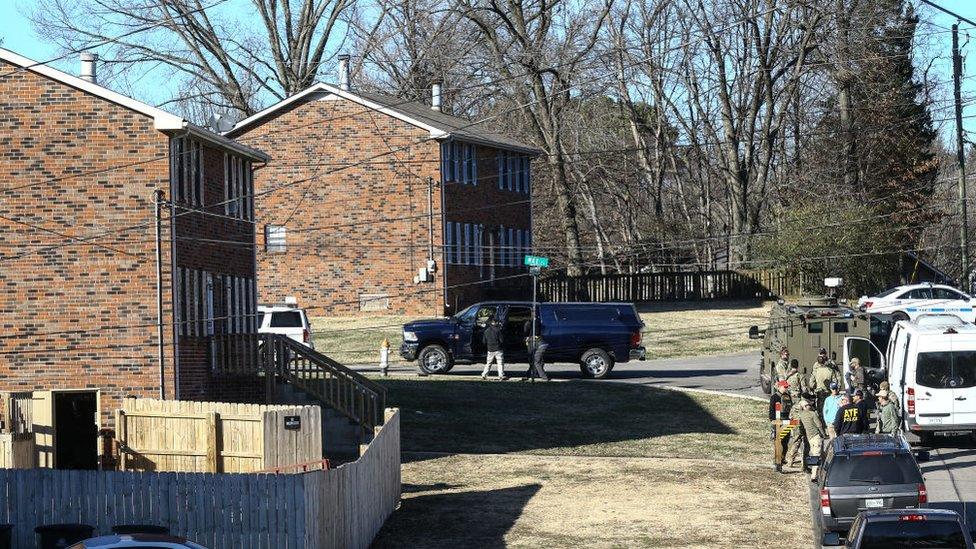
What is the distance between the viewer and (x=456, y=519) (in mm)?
22656

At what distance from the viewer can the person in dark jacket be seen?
25.3 m

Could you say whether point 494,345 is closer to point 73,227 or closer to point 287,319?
point 287,319

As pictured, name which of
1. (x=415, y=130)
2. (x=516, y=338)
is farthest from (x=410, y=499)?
(x=415, y=130)

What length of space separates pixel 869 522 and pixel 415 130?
122 ft

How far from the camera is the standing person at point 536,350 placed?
37688mm

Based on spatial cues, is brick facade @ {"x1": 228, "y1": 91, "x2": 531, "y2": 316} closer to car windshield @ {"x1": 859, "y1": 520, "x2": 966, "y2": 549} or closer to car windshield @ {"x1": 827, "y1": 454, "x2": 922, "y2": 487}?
car windshield @ {"x1": 827, "y1": 454, "x2": 922, "y2": 487}

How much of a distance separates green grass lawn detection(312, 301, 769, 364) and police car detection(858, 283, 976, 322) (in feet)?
14.2

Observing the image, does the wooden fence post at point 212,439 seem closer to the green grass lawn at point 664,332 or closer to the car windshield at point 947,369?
the car windshield at point 947,369

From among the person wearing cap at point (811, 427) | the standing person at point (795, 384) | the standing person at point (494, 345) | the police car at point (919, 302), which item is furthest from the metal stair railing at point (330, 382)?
the police car at point (919, 302)

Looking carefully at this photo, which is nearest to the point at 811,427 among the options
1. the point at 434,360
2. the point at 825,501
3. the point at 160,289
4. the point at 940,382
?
the point at 940,382

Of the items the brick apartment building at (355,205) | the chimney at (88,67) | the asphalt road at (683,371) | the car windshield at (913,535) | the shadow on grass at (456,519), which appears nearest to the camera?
the car windshield at (913,535)

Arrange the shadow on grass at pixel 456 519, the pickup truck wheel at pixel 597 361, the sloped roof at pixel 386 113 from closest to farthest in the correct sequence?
the shadow on grass at pixel 456 519 < the pickup truck wheel at pixel 597 361 < the sloped roof at pixel 386 113

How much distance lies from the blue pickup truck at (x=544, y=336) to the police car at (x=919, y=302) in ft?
35.2

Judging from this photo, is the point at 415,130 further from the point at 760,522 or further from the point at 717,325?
the point at 760,522
